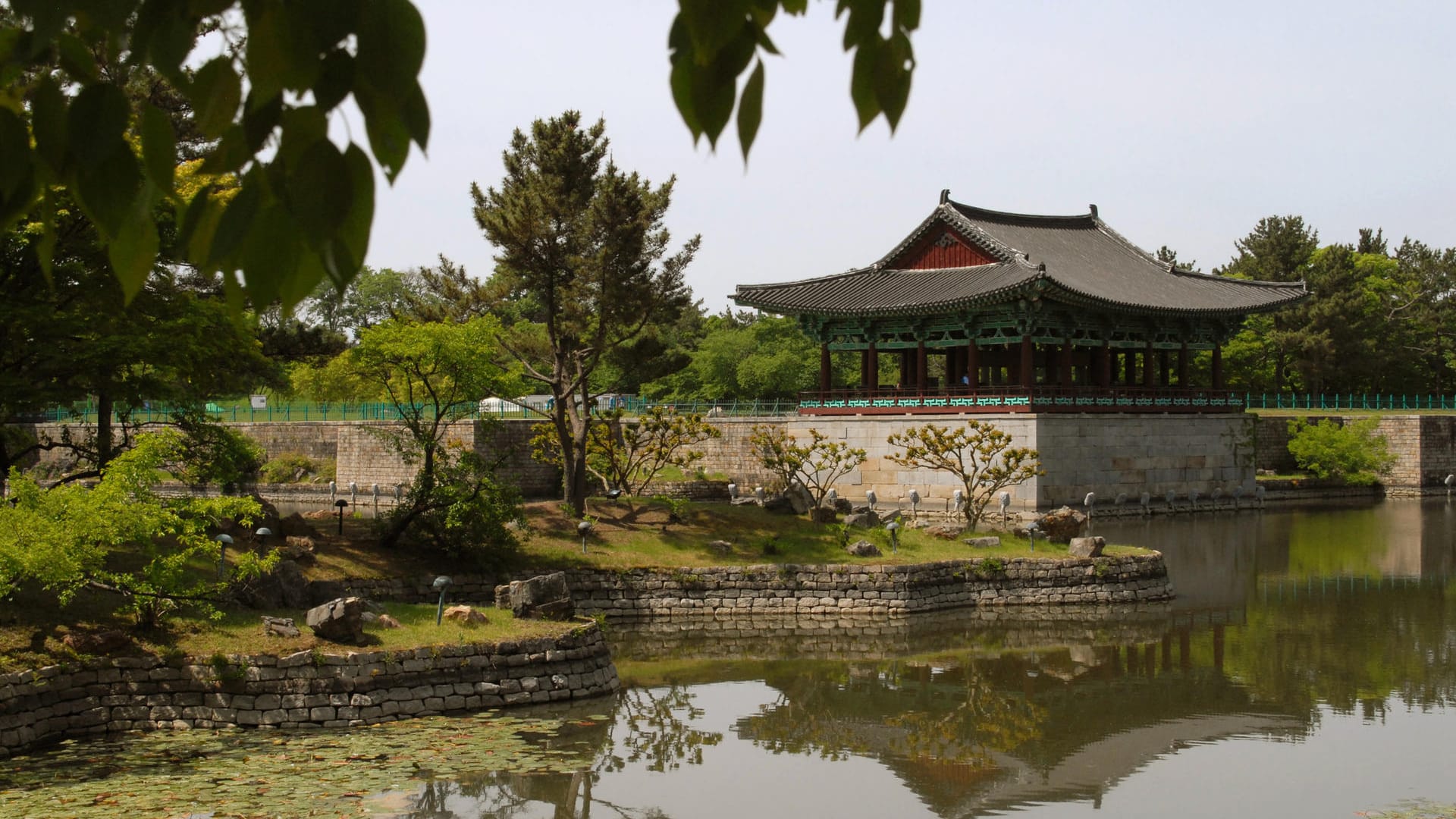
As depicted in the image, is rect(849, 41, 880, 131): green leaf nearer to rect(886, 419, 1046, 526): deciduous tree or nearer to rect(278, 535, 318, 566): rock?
rect(278, 535, 318, 566): rock

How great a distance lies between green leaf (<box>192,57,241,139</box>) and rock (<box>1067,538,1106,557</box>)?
20.7 meters

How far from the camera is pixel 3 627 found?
12.3 metres

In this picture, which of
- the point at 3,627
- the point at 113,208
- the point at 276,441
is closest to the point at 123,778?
the point at 3,627

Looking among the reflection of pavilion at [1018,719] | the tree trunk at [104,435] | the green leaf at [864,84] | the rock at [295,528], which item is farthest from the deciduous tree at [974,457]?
the green leaf at [864,84]

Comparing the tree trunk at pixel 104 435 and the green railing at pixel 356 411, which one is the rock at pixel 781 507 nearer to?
the tree trunk at pixel 104 435

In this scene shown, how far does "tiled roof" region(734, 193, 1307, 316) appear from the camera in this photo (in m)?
35.3

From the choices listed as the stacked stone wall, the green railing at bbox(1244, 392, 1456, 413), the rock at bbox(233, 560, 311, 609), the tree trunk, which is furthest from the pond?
the green railing at bbox(1244, 392, 1456, 413)

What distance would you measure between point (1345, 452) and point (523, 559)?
119 feet

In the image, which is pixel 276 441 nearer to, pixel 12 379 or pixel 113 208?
pixel 12 379

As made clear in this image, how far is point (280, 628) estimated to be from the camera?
1317 centimetres

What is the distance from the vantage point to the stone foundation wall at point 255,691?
11.8 meters

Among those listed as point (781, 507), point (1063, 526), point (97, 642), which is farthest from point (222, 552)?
point (1063, 526)

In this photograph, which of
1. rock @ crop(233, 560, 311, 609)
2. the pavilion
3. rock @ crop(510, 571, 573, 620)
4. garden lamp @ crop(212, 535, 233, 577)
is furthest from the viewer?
the pavilion

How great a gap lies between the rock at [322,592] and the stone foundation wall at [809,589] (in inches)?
144
